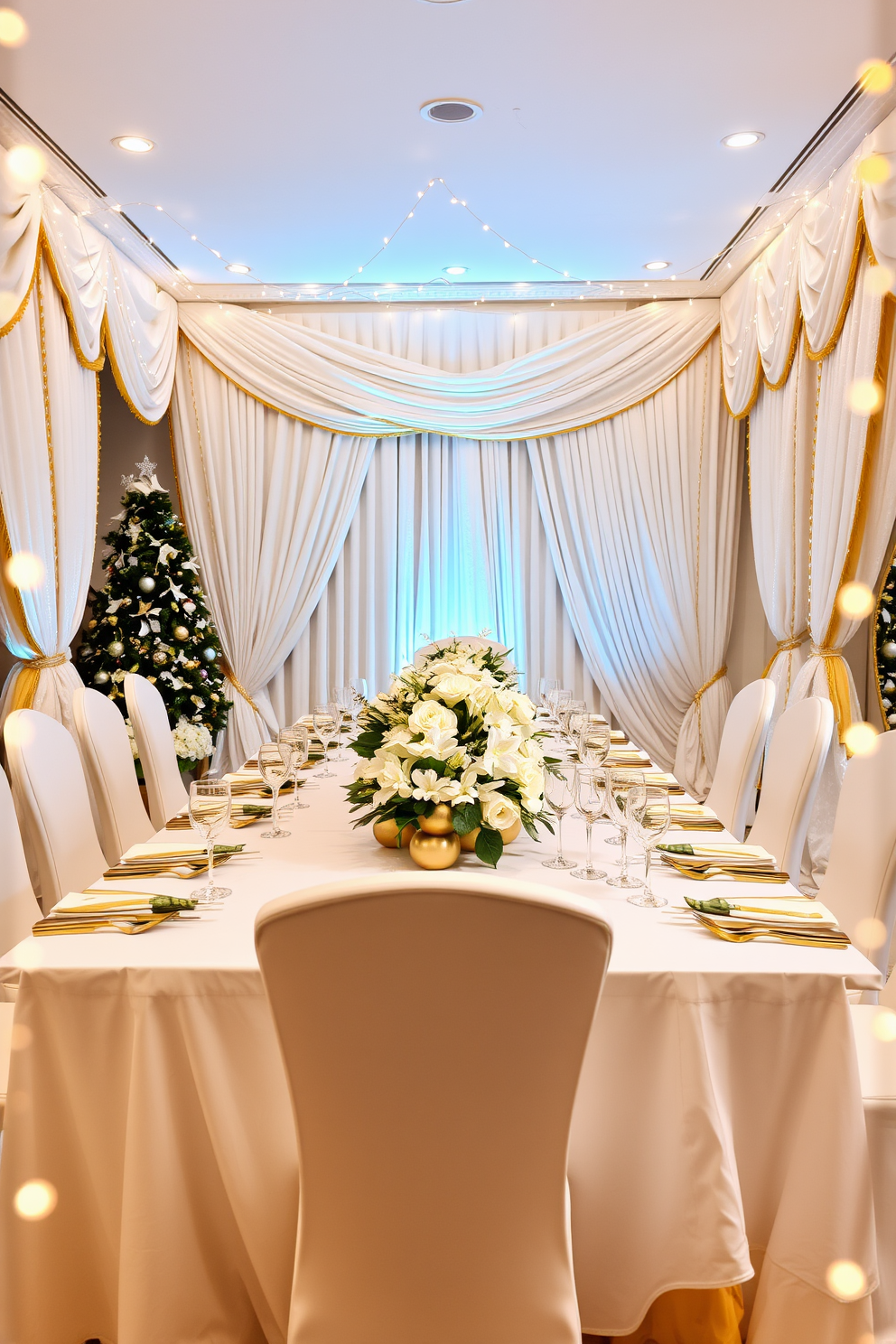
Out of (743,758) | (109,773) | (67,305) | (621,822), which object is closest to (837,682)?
(743,758)

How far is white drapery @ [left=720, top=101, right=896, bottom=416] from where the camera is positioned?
3494mm

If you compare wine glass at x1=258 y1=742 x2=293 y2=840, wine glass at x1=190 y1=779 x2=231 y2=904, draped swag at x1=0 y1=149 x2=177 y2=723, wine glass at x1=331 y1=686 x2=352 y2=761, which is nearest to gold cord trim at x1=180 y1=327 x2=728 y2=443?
draped swag at x1=0 y1=149 x2=177 y2=723

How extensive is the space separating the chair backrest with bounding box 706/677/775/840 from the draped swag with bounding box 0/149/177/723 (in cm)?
265

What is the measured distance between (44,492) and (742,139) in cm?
302

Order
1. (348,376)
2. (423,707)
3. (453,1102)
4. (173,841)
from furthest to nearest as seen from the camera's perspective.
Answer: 1. (348,376)
2. (173,841)
3. (423,707)
4. (453,1102)

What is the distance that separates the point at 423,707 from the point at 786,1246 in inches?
42.3

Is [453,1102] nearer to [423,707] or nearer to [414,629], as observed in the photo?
[423,707]

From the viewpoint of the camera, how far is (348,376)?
5625 millimetres

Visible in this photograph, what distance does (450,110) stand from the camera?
11.6ft

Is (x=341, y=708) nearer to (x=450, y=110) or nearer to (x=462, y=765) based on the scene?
(x=462, y=765)

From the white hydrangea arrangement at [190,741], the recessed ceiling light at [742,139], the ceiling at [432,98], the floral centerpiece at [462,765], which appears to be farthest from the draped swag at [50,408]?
the recessed ceiling light at [742,139]

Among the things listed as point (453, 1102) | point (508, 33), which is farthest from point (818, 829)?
point (453, 1102)

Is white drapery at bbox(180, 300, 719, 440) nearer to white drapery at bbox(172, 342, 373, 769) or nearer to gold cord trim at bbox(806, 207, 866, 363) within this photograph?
white drapery at bbox(172, 342, 373, 769)

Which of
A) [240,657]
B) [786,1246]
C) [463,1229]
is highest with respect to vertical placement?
[240,657]
